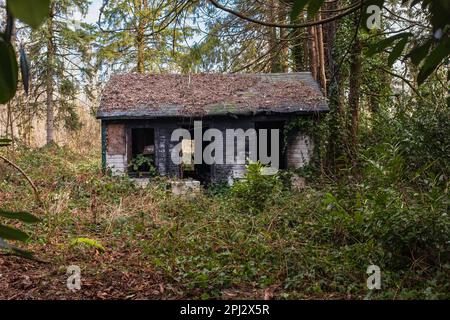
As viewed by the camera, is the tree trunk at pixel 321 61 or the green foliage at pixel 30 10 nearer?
the green foliage at pixel 30 10

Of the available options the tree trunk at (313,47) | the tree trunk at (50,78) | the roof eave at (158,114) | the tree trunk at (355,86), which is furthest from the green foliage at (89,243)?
the tree trunk at (50,78)

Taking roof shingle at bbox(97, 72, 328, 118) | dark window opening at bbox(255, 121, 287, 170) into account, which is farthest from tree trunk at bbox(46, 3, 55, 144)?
dark window opening at bbox(255, 121, 287, 170)

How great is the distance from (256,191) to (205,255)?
3.38 m

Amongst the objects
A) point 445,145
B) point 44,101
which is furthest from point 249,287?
point 44,101

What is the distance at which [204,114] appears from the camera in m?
12.4

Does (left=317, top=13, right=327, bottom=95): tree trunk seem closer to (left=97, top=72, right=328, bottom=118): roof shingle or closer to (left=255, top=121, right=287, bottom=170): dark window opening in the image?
(left=97, top=72, right=328, bottom=118): roof shingle

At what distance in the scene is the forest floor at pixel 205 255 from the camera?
4.58 m

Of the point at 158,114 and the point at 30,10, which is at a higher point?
the point at 158,114

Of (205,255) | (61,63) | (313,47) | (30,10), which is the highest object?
(61,63)

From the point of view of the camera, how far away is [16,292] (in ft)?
15.7

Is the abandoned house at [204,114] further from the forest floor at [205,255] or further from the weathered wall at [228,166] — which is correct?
the forest floor at [205,255]

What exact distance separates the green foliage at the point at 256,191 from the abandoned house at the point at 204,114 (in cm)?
320

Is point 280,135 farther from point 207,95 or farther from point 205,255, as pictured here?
point 205,255

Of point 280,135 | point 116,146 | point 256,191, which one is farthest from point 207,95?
point 256,191
